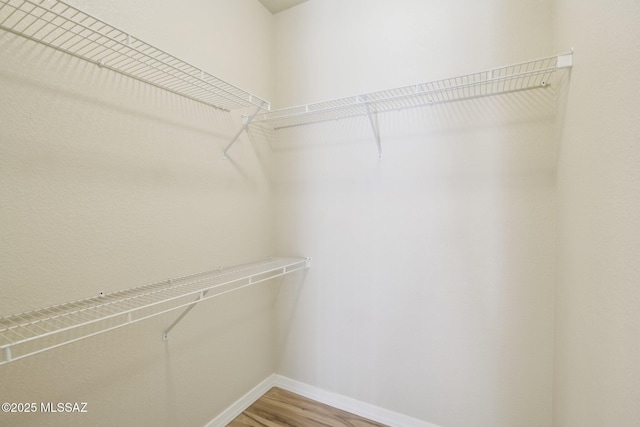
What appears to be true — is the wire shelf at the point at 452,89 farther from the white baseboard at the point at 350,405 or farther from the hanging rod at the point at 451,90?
the white baseboard at the point at 350,405

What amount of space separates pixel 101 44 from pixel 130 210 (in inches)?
23.7

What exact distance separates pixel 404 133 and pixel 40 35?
5.02ft

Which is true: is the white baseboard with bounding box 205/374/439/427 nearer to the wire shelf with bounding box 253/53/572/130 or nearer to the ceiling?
the wire shelf with bounding box 253/53/572/130

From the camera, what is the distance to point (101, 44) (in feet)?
2.88

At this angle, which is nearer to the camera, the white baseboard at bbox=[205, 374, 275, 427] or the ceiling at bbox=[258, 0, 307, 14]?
the white baseboard at bbox=[205, 374, 275, 427]

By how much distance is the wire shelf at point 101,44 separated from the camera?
2.80 ft

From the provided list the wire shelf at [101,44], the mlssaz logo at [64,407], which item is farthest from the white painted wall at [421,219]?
the mlssaz logo at [64,407]

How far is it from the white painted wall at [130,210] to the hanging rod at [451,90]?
1.75ft

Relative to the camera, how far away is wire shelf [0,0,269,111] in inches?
33.6

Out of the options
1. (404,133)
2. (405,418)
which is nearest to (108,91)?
(404,133)

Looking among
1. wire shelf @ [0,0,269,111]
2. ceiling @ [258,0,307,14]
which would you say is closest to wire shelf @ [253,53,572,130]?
wire shelf @ [0,0,269,111]

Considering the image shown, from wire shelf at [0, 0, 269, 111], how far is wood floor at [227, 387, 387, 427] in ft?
5.72

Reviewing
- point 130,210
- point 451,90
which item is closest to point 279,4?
point 451,90

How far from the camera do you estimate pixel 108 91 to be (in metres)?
1.10
